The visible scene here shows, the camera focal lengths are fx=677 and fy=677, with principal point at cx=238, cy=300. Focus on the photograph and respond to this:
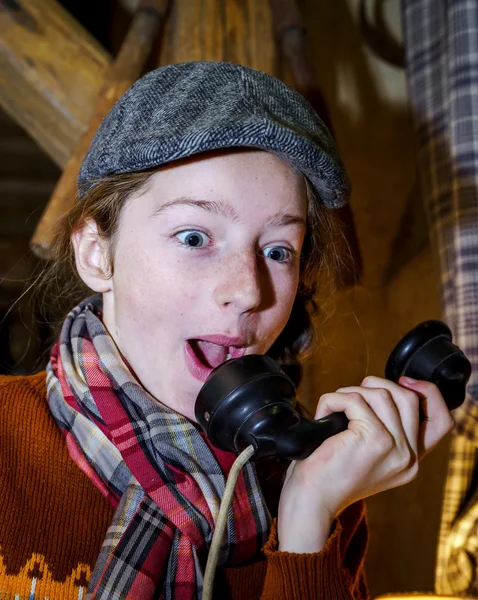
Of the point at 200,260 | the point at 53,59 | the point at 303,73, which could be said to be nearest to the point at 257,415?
the point at 200,260

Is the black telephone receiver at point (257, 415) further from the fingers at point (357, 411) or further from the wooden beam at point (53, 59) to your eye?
the wooden beam at point (53, 59)

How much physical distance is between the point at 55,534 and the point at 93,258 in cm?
41

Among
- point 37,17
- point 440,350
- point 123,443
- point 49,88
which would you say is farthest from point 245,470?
point 37,17

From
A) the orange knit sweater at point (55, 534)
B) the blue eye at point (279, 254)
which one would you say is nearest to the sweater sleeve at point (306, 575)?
the orange knit sweater at point (55, 534)

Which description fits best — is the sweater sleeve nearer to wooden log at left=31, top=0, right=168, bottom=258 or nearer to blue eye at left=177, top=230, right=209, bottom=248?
blue eye at left=177, top=230, right=209, bottom=248

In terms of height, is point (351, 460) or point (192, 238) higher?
point (192, 238)

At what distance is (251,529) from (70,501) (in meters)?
0.27

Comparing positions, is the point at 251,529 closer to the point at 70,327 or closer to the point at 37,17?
the point at 70,327

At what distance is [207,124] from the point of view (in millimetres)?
867

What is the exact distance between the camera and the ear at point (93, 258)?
41.7 inches

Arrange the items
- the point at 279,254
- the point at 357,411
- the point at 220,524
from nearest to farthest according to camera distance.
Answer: the point at 220,524
the point at 357,411
the point at 279,254

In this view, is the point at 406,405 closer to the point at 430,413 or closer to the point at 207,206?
the point at 430,413

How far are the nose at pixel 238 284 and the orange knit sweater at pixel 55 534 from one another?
336mm

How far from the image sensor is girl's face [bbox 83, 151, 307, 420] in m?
0.93
